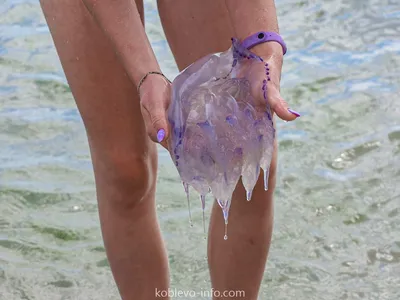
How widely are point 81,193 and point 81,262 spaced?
520 mm

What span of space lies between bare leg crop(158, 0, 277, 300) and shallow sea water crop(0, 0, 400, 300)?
589 mm

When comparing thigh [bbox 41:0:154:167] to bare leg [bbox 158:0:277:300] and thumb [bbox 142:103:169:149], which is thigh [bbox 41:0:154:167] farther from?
thumb [bbox 142:103:169:149]

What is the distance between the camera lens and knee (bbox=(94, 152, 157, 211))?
6.97 feet

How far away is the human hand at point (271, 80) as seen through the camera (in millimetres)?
1603

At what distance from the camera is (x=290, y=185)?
3.38 meters

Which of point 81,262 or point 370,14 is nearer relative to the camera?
point 81,262

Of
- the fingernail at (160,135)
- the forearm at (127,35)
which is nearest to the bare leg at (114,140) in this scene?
the forearm at (127,35)

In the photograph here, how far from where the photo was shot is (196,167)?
68.6 inches

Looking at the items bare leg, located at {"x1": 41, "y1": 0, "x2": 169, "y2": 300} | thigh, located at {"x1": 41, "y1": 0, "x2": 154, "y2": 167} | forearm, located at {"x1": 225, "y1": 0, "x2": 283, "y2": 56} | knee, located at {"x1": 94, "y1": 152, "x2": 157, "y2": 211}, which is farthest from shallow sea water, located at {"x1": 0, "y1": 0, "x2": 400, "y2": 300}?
forearm, located at {"x1": 225, "y1": 0, "x2": 283, "y2": 56}

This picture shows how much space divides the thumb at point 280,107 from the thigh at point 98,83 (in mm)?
571

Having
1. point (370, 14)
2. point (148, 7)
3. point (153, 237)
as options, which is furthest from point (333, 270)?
point (148, 7)

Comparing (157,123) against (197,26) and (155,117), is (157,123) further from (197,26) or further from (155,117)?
(197,26)

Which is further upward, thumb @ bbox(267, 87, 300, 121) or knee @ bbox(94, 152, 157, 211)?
thumb @ bbox(267, 87, 300, 121)

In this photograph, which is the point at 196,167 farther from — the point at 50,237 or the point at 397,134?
the point at 397,134
